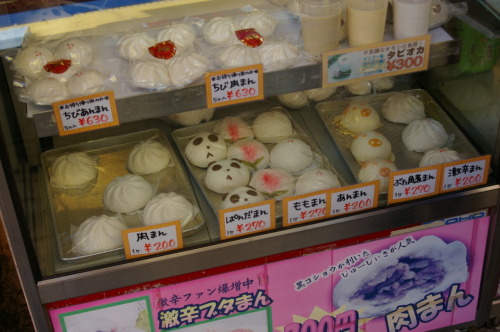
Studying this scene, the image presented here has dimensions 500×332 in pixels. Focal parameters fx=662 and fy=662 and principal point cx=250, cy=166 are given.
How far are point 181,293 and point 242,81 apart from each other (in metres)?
0.68

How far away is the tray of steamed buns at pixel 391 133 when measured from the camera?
2219 millimetres

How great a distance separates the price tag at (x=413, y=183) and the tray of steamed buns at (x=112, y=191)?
0.62m

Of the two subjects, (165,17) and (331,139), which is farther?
(331,139)

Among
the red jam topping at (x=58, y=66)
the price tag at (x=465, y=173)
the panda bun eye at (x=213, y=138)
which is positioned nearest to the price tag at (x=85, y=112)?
the red jam topping at (x=58, y=66)

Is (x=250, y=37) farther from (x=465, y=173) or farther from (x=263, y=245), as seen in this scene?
(x=465, y=173)

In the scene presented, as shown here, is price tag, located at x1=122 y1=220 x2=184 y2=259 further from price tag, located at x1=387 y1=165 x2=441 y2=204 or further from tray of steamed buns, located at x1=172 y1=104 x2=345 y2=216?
price tag, located at x1=387 y1=165 x2=441 y2=204

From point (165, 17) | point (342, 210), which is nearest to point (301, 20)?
point (165, 17)

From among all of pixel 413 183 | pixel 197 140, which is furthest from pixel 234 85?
pixel 413 183

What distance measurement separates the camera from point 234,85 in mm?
1803

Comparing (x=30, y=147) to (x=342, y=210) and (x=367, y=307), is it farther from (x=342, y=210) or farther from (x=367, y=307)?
(x=367, y=307)

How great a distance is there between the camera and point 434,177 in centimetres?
214

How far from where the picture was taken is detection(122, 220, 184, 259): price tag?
6.28ft

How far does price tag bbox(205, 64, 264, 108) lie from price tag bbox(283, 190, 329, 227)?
1.21 feet

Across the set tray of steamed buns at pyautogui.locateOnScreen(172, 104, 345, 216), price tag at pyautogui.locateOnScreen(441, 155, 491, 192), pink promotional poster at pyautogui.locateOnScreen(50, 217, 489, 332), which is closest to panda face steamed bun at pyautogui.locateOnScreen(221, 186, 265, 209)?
tray of steamed buns at pyautogui.locateOnScreen(172, 104, 345, 216)
